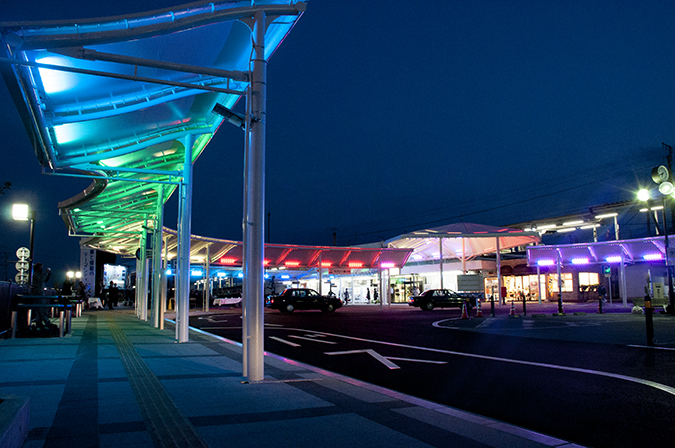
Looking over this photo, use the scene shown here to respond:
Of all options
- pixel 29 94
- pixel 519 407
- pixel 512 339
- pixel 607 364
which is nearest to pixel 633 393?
pixel 519 407

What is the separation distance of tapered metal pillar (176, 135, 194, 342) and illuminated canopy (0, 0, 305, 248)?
1.04 metres

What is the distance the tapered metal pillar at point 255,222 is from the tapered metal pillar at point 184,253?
16.7 feet

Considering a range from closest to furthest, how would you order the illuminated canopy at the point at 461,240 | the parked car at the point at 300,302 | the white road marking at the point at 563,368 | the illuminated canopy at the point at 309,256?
1. the white road marking at the point at 563,368
2. the parked car at the point at 300,302
3. the illuminated canopy at the point at 461,240
4. the illuminated canopy at the point at 309,256

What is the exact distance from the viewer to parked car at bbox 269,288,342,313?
1183 inches

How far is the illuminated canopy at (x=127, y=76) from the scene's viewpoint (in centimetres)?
675

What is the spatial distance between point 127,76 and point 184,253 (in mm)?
5600

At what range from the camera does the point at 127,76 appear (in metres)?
6.84

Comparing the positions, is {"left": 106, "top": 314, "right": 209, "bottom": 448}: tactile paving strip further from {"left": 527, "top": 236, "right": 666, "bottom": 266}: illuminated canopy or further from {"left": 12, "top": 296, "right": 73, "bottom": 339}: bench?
{"left": 527, "top": 236, "right": 666, "bottom": 266}: illuminated canopy

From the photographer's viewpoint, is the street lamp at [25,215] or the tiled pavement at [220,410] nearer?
the tiled pavement at [220,410]

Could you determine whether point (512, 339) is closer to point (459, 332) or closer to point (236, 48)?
point (459, 332)

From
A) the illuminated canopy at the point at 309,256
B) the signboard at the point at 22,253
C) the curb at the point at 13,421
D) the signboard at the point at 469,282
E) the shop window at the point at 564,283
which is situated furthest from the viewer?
the shop window at the point at 564,283

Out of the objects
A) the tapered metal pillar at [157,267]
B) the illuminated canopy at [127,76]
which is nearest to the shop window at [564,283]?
the tapered metal pillar at [157,267]

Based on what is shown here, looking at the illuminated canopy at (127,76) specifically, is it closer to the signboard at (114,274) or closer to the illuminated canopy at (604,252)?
the illuminated canopy at (604,252)

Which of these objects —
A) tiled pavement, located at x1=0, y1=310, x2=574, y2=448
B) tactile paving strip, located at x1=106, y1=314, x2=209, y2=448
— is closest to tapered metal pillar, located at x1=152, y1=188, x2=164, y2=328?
tiled pavement, located at x1=0, y1=310, x2=574, y2=448
